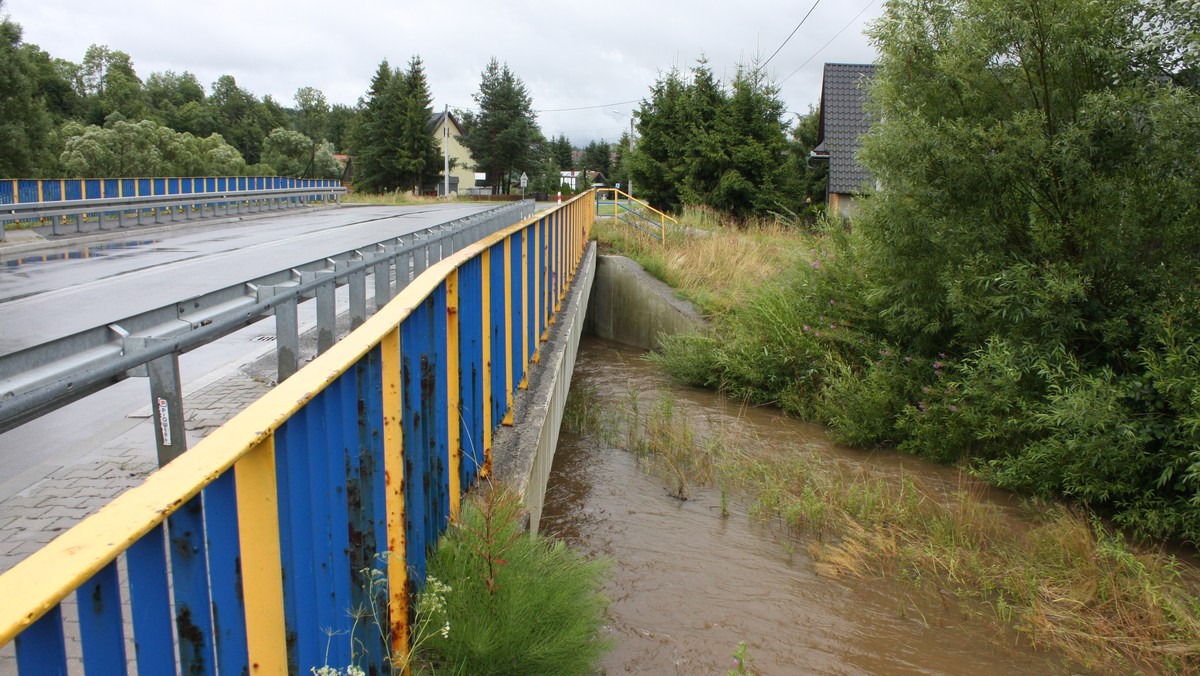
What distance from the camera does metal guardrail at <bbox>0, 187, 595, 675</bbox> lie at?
1.28 metres

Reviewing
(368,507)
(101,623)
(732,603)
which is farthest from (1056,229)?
(101,623)

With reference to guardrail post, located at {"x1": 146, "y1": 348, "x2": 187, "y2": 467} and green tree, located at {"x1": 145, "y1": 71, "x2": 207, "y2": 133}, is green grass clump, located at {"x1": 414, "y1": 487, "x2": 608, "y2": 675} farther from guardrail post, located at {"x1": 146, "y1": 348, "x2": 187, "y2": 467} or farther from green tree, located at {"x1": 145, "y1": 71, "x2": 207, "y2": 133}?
green tree, located at {"x1": 145, "y1": 71, "x2": 207, "y2": 133}

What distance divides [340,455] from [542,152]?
79.9m

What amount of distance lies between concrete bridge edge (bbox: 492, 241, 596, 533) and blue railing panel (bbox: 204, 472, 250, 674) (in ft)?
7.71

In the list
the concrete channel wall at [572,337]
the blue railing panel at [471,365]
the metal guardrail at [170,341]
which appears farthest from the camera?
the concrete channel wall at [572,337]

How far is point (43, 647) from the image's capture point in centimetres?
115

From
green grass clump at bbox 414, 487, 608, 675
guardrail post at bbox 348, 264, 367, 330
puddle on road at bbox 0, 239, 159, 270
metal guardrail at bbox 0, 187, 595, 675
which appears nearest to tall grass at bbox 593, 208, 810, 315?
guardrail post at bbox 348, 264, 367, 330

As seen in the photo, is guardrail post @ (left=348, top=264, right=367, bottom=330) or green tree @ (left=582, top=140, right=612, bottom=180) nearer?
guardrail post @ (left=348, top=264, right=367, bottom=330)

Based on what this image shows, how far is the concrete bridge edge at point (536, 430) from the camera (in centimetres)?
448

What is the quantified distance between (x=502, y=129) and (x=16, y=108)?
3803 centimetres

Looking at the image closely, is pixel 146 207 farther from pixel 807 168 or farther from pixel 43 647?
pixel 43 647

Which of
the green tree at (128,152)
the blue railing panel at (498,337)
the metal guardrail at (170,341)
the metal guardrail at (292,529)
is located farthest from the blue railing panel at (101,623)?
the green tree at (128,152)

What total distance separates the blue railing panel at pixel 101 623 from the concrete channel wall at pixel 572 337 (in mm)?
2820

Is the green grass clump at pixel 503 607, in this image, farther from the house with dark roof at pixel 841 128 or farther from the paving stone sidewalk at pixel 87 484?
the house with dark roof at pixel 841 128
